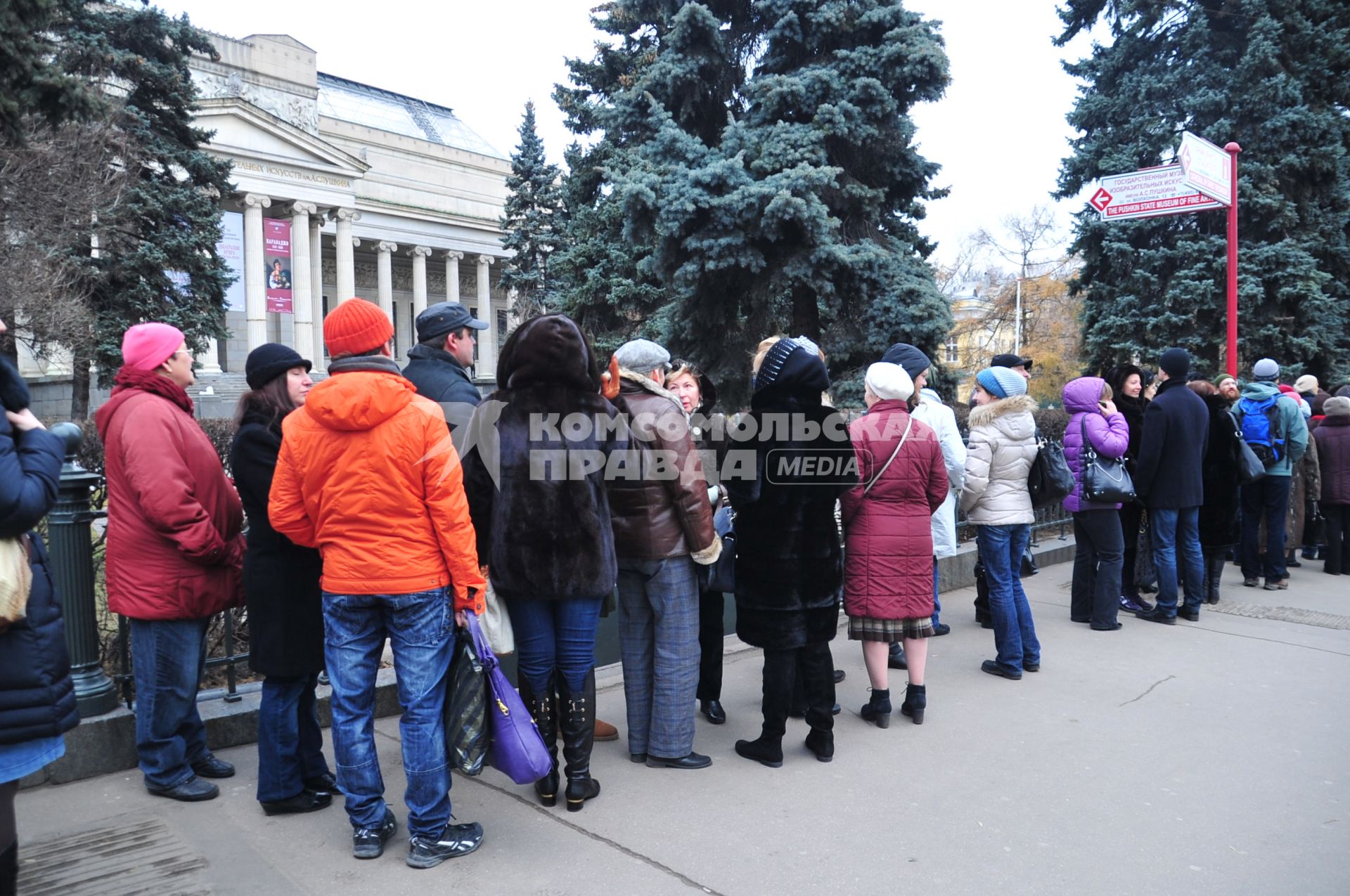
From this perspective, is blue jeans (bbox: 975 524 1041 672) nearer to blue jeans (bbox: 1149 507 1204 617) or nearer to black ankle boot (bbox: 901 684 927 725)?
black ankle boot (bbox: 901 684 927 725)

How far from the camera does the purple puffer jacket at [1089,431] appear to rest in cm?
645

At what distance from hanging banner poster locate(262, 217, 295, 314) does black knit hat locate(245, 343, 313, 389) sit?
1632 inches

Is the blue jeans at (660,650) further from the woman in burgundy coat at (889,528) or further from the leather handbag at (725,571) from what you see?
the woman in burgundy coat at (889,528)

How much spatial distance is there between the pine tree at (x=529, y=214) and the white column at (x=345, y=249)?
16044mm

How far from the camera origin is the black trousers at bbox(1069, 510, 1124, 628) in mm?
6629

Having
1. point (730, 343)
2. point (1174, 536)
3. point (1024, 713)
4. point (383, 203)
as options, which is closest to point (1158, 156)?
point (730, 343)

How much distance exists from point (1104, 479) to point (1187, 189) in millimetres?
5976

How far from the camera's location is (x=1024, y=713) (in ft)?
16.5

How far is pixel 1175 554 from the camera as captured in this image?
23.6 feet

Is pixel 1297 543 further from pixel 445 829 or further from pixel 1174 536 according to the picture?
pixel 445 829

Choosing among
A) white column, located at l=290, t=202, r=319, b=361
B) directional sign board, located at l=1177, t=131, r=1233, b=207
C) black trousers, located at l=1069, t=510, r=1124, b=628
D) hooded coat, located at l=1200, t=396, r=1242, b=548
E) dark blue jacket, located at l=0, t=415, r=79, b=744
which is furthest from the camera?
white column, located at l=290, t=202, r=319, b=361

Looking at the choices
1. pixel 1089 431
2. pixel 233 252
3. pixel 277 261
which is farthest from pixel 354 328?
pixel 277 261

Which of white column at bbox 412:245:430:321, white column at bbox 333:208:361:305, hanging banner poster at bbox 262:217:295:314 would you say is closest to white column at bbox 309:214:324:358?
white column at bbox 333:208:361:305

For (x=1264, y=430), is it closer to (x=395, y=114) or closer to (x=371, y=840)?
(x=371, y=840)
